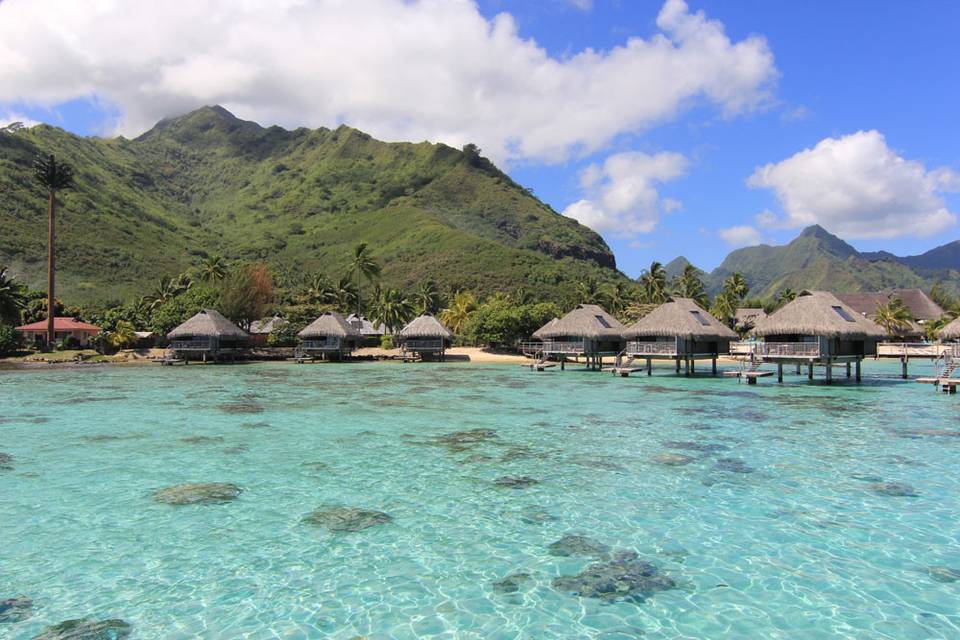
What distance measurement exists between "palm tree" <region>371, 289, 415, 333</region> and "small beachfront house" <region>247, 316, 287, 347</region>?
848cm

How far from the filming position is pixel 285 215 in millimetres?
138000

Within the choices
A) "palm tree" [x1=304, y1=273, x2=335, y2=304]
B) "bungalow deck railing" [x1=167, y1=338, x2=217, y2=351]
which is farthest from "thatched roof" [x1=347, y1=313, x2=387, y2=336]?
"bungalow deck railing" [x1=167, y1=338, x2=217, y2=351]

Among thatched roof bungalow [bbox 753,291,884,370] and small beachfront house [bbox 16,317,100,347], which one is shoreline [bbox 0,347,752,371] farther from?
thatched roof bungalow [bbox 753,291,884,370]

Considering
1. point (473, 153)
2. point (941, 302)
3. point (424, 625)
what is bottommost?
point (424, 625)

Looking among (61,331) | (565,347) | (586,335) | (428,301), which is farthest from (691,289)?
(61,331)

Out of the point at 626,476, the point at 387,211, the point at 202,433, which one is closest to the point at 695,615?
the point at 626,476

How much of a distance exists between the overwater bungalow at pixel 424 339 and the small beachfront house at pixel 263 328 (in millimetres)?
12582

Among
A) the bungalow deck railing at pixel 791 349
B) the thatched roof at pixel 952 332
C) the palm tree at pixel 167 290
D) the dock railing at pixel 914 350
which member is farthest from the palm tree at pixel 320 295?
the thatched roof at pixel 952 332

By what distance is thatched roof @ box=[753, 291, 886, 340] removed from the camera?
95.0 ft

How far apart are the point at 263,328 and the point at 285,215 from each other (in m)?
83.4

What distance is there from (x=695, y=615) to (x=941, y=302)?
79199 millimetres

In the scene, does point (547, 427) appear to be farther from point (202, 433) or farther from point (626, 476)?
point (202, 433)

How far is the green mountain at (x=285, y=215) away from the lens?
83.6 meters

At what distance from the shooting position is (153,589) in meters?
6.95
